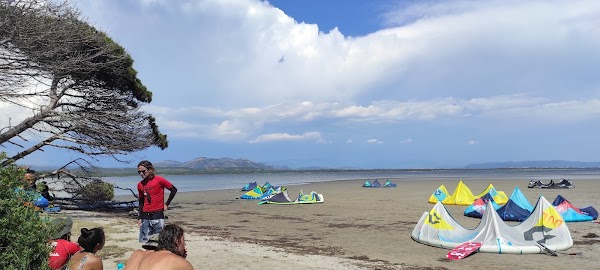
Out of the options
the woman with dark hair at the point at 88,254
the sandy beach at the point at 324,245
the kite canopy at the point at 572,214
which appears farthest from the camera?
the kite canopy at the point at 572,214

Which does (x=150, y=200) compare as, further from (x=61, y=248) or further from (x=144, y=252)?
(x=144, y=252)

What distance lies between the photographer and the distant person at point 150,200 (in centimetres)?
794

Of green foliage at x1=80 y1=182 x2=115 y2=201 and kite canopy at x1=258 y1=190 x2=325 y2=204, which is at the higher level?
green foliage at x1=80 y1=182 x2=115 y2=201

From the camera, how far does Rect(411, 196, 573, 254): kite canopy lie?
34.0 feet

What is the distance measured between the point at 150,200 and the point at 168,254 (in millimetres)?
4463

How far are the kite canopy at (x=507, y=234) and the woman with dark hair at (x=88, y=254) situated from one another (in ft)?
27.7

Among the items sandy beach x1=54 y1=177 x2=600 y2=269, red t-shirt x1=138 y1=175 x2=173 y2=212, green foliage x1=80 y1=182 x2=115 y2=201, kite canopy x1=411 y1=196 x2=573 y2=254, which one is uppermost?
red t-shirt x1=138 y1=175 x2=173 y2=212

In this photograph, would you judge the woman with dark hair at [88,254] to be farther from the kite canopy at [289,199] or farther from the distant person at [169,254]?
the kite canopy at [289,199]

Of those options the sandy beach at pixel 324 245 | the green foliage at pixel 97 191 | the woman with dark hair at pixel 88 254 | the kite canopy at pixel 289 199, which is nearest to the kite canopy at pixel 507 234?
the sandy beach at pixel 324 245

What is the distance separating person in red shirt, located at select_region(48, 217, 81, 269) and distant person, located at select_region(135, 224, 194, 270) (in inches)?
55.4

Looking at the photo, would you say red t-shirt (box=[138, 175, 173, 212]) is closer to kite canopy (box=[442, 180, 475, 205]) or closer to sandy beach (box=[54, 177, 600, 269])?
sandy beach (box=[54, 177, 600, 269])

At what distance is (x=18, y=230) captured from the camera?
3754mm

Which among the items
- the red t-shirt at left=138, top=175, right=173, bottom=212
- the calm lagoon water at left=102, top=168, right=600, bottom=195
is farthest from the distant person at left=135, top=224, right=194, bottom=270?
the calm lagoon water at left=102, top=168, right=600, bottom=195

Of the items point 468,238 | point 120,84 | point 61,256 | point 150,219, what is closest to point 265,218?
point 120,84
